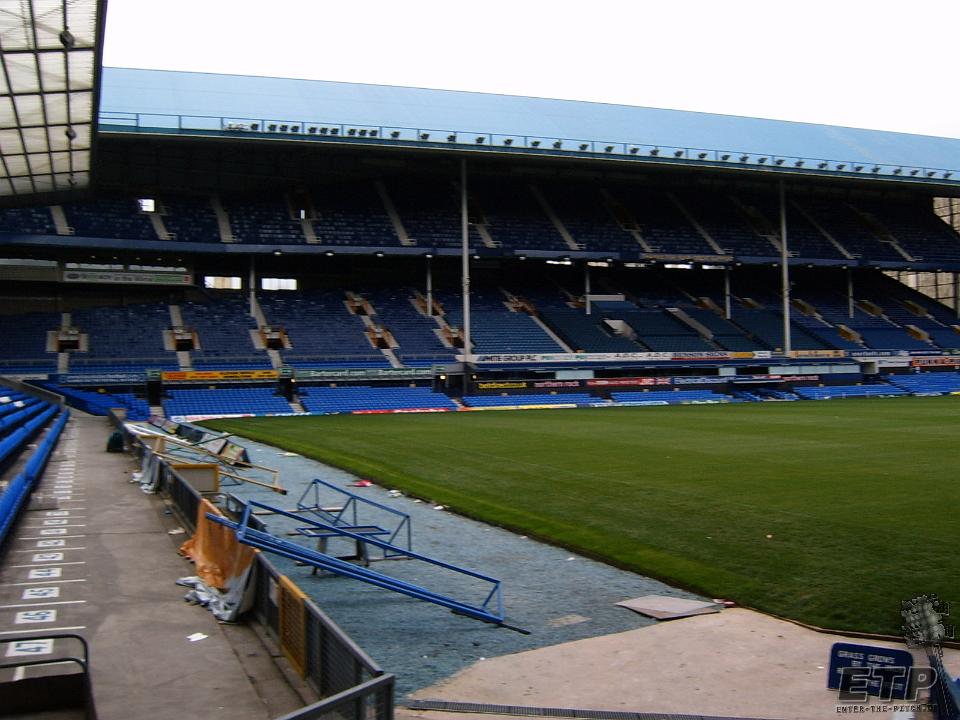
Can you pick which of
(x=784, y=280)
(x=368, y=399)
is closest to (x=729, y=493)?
(x=368, y=399)

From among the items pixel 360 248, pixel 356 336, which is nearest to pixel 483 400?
pixel 356 336

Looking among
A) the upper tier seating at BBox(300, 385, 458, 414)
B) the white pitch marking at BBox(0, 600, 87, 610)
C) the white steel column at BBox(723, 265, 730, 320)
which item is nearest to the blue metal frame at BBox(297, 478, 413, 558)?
the white pitch marking at BBox(0, 600, 87, 610)

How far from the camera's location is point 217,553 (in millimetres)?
11023

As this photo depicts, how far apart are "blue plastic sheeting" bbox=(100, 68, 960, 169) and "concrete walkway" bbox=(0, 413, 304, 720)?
43.4 m

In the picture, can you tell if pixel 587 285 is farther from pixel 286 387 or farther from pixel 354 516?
pixel 354 516

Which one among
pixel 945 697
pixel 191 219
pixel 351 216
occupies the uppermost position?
pixel 351 216

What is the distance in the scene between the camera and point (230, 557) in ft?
34.3

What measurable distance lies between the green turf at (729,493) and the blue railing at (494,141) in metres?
22.8

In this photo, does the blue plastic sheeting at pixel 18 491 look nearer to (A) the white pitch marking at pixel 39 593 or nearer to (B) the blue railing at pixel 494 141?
(A) the white pitch marking at pixel 39 593

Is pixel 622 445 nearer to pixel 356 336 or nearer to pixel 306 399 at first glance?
pixel 306 399

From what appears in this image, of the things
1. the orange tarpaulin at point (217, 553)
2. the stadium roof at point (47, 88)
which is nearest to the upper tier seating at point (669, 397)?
the stadium roof at point (47, 88)

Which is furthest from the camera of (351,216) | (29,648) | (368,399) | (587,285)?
(587,285)

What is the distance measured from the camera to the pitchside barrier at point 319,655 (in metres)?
5.29

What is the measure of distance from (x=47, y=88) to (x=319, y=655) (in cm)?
2118
